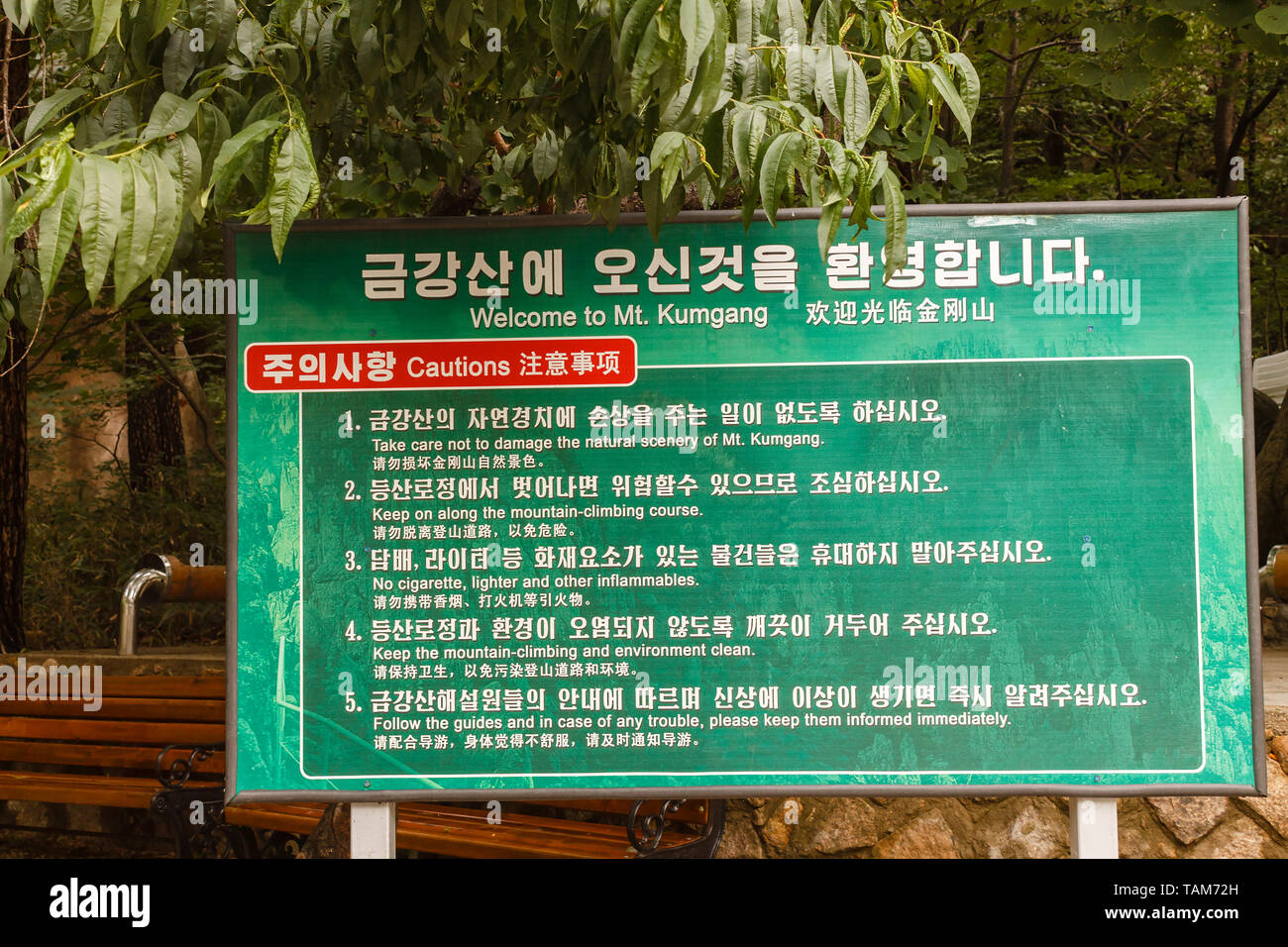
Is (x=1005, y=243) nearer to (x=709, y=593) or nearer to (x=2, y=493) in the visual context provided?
(x=709, y=593)

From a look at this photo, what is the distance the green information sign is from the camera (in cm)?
321

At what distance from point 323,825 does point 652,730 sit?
1.60 meters

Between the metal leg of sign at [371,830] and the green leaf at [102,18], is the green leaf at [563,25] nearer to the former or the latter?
the green leaf at [102,18]

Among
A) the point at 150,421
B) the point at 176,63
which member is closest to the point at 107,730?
the point at 176,63

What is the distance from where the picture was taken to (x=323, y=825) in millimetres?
4078

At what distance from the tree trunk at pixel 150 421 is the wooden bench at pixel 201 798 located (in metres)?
3.78

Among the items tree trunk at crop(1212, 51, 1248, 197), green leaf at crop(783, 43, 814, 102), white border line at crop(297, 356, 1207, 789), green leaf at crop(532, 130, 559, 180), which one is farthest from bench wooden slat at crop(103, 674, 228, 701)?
tree trunk at crop(1212, 51, 1248, 197)

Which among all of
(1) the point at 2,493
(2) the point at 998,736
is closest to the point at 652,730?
(2) the point at 998,736

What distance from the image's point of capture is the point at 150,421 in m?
9.40

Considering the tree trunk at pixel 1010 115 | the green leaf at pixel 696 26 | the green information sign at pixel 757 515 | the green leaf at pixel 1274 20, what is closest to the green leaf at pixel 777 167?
the green leaf at pixel 696 26

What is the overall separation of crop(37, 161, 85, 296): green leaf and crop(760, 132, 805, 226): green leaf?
1472mm

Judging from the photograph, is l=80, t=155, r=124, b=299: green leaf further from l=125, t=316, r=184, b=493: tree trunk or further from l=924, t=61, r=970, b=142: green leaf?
l=125, t=316, r=184, b=493: tree trunk

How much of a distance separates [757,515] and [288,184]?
163 cm
